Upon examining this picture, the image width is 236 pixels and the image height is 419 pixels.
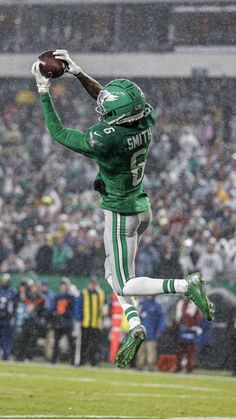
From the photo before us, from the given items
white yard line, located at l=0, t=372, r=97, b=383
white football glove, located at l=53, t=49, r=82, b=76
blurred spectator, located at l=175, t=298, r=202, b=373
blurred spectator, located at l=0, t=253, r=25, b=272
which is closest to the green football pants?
white football glove, located at l=53, t=49, r=82, b=76

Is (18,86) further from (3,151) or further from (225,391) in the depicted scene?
(225,391)

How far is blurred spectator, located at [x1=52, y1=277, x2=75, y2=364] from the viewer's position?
1362 cm

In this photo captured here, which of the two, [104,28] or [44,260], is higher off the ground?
[104,28]

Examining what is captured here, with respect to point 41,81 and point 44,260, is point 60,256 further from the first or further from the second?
point 41,81

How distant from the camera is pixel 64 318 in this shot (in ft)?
44.9

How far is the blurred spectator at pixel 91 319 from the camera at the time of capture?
13.4m

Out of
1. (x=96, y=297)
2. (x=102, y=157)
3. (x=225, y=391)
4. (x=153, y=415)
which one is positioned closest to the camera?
(x=102, y=157)

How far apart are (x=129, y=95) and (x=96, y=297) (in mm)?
6845

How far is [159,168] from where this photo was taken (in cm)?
1641

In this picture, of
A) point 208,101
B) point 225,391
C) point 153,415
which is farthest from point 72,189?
point 153,415

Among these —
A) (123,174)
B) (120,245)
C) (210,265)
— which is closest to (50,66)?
(123,174)

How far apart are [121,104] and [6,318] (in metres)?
7.29

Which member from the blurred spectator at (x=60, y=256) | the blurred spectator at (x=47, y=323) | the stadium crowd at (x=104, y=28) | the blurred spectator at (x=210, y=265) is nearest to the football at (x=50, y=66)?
the blurred spectator at (x=47, y=323)

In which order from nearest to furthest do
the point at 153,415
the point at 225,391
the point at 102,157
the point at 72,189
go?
1. the point at 102,157
2. the point at 153,415
3. the point at 225,391
4. the point at 72,189
